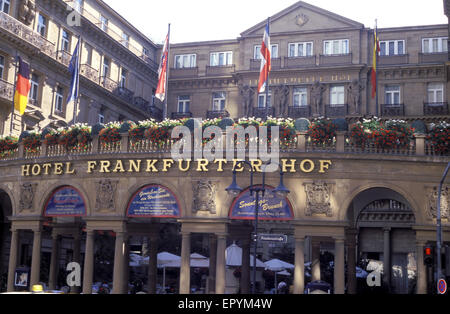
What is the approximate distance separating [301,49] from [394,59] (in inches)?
335

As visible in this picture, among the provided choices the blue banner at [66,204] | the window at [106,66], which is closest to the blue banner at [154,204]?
the blue banner at [66,204]

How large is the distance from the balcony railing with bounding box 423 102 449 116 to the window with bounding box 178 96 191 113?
22.9m

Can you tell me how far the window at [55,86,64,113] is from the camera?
45.6m

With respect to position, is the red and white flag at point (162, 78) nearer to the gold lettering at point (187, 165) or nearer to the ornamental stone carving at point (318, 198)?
the gold lettering at point (187, 165)

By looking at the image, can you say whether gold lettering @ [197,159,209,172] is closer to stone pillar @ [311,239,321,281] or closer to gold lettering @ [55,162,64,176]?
stone pillar @ [311,239,321,281]

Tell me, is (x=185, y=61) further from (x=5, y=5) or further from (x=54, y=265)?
(x=54, y=265)

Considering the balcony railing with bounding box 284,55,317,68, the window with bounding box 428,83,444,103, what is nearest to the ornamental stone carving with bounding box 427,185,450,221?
the window with bounding box 428,83,444,103

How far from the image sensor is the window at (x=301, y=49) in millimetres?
52219

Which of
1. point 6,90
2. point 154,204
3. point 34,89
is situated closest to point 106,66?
point 34,89

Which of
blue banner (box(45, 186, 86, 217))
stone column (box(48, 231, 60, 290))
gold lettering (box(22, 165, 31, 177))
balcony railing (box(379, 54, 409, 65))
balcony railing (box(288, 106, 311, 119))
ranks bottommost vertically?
stone column (box(48, 231, 60, 290))

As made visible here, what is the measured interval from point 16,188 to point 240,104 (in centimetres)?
2649

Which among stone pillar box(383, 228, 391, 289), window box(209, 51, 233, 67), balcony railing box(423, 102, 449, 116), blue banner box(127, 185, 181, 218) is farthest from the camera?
window box(209, 51, 233, 67)

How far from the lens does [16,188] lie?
105ft
